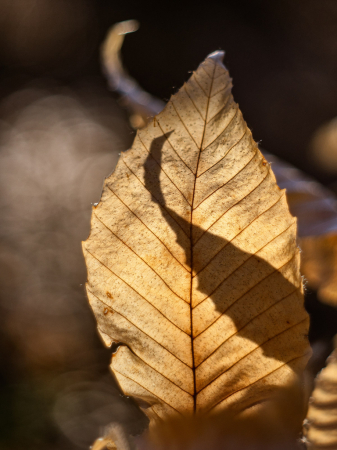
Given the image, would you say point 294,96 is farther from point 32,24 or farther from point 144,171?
point 32,24

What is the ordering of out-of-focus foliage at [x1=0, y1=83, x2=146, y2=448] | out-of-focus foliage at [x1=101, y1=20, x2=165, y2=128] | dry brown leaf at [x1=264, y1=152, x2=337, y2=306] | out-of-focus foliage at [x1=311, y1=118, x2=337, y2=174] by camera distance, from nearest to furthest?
dry brown leaf at [x1=264, y1=152, x2=337, y2=306] → out-of-focus foliage at [x1=101, y1=20, x2=165, y2=128] → out-of-focus foliage at [x1=311, y1=118, x2=337, y2=174] → out-of-focus foliage at [x1=0, y1=83, x2=146, y2=448]

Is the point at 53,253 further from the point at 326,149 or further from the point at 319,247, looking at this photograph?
the point at 319,247

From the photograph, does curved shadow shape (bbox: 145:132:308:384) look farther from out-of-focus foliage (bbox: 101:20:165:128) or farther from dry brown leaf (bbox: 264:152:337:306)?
out-of-focus foliage (bbox: 101:20:165:128)

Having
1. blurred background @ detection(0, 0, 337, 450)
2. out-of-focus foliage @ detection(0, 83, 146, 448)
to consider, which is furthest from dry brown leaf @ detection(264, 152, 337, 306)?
out-of-focus foliage @ detection(0, 83, 146, 448)

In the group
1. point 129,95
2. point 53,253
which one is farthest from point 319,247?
point 53,253

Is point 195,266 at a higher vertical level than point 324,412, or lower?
higher

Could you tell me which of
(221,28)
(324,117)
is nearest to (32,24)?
(221,28)
